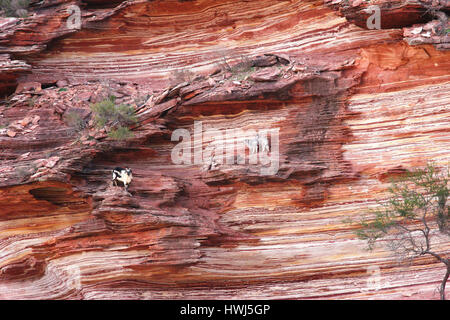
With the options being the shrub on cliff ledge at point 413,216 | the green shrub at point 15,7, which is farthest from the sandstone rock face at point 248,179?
the green shrub at point 15,7

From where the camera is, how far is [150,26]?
1952 cm

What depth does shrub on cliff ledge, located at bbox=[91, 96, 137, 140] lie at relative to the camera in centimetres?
1596

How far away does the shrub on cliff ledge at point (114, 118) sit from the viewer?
1596 cm

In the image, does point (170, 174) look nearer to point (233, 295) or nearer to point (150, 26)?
point (233, 295)

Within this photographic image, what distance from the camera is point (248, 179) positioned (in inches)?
620

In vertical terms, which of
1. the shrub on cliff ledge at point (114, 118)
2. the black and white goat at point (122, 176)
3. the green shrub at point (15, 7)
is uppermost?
the green shrub at point (15, 7)

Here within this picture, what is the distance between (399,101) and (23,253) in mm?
11653

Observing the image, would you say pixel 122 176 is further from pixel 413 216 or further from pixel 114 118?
pixel 413 216
